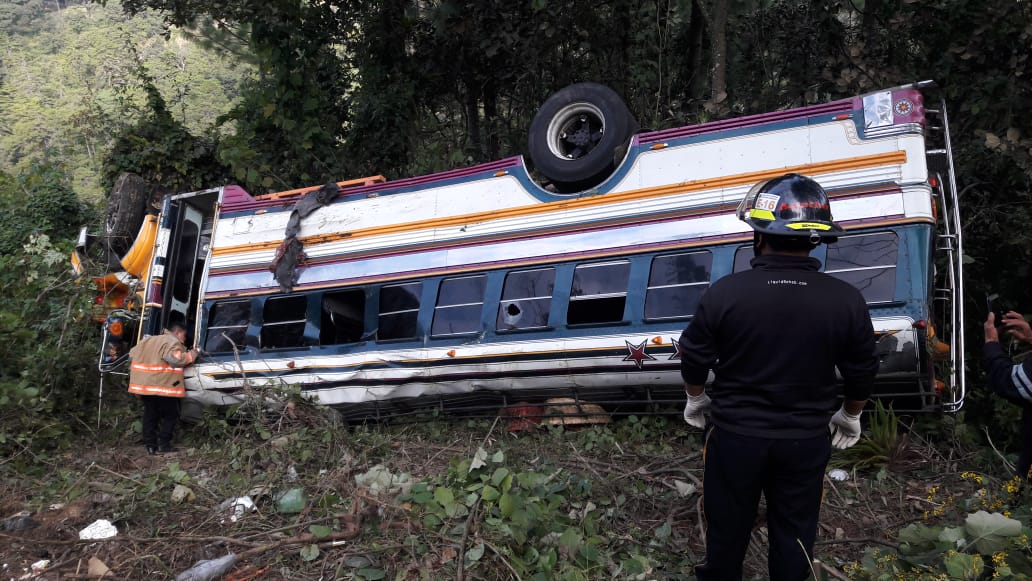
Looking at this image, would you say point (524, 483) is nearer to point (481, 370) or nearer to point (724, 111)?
point (481, 370)

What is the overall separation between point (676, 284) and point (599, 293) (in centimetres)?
70

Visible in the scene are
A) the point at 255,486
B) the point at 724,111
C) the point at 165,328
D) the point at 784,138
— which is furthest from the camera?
the point at 724,111

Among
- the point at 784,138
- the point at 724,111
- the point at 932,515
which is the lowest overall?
the point at 932,515

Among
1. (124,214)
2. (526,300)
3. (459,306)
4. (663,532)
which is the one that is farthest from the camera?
(124,214)

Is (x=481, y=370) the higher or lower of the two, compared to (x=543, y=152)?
lower

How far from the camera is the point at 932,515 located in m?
4.41

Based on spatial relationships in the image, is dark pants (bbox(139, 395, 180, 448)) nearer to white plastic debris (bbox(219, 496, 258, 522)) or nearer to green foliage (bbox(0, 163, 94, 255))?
white plastic debris (bbox(219, 496, 258, 522))

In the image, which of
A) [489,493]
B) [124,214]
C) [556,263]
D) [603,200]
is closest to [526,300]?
[556,263]

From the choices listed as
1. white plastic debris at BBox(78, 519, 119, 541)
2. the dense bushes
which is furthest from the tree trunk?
the dense bushes

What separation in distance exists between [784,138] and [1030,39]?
3.29 meters

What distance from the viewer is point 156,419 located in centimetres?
794

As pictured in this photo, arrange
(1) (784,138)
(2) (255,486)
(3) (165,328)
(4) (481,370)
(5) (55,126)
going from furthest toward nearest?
(5) (55,126), (3) (165,328), (4) (481,370), (1) (784,138), (2) (255,486)

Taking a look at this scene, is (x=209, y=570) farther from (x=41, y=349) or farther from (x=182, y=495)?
(x=41, y=349)

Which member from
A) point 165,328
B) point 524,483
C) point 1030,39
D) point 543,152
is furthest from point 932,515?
point 165,328
